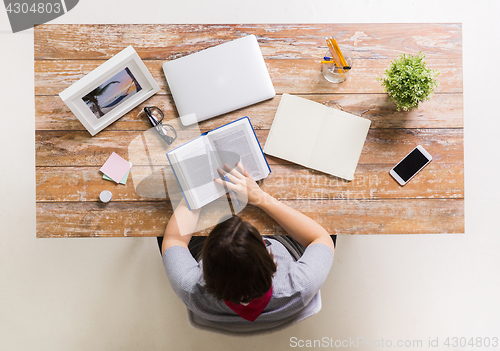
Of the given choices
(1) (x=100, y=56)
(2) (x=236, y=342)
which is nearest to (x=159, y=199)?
(1) (x=100, y=56)

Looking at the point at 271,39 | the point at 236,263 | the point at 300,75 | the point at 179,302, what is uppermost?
the point at 271,39

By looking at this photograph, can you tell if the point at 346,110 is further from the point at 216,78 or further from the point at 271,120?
the point at 216,78

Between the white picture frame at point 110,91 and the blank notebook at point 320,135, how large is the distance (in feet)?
1.57

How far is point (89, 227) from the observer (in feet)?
3.42

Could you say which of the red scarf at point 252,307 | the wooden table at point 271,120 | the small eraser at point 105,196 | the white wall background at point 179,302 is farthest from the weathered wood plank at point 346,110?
the white wall background at point 179,302

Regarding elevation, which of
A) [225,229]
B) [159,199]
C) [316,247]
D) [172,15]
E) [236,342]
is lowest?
[236,342]

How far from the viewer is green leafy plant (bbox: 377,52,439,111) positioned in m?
0.91

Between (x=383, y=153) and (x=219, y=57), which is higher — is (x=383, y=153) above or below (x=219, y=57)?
below

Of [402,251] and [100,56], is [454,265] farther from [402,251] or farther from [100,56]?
[100,56]

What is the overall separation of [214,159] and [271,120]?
0.82ft

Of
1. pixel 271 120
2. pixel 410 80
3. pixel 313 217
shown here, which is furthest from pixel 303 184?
pixel 410 80

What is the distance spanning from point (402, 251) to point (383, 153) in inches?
36.4

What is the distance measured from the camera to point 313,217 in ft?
3.46

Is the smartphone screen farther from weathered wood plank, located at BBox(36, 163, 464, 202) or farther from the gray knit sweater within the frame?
the gray knit sweater
